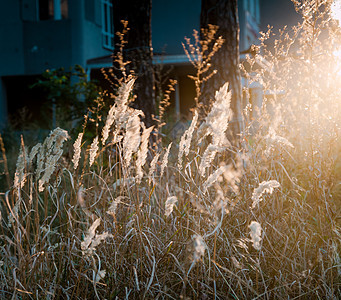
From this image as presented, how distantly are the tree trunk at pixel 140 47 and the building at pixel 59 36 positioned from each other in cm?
765

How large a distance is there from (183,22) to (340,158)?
39.0 feet

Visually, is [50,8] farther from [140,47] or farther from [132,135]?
[132,135]

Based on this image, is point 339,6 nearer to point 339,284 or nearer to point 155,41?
point 339,284

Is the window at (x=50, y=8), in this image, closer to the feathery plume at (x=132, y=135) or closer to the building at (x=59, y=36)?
the building at (x=59, y=36)

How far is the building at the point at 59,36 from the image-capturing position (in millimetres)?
13305

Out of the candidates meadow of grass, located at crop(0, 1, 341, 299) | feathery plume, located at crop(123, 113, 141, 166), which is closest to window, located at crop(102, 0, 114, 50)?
meadow of grass, located at crop(0, 1, 341, 299)

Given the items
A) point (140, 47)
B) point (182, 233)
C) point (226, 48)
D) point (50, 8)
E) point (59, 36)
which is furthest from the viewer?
point (50, 8)

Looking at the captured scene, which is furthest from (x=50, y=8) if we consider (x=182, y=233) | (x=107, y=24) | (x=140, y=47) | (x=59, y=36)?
(x=182, y=233)

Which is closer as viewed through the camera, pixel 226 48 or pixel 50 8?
pixel 226 48

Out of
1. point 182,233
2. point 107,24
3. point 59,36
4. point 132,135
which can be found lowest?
point 182,233

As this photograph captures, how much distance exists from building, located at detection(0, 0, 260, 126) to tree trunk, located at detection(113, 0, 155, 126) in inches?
301

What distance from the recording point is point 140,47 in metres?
4.91

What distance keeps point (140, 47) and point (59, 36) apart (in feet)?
31.3

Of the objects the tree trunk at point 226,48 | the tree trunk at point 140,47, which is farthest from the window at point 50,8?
the tree trunk at point 226,48
